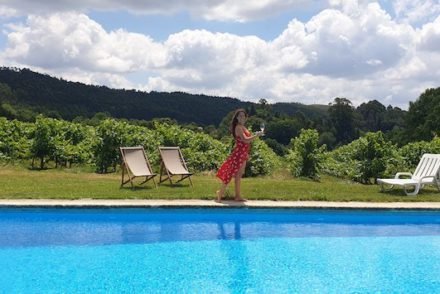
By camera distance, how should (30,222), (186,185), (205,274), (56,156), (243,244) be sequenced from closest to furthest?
(205,274), (243,244), (30,222), (186,185), (56,156)

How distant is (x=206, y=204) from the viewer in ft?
26.6

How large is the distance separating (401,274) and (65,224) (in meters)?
4.72

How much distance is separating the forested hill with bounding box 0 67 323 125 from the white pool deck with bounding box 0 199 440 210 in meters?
44.8

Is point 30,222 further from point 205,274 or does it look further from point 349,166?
point 349,166

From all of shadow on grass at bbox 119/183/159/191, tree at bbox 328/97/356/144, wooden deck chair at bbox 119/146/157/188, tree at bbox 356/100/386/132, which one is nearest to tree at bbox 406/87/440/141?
tree at bbox 328/97/356/144

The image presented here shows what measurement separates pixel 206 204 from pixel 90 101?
202 feet

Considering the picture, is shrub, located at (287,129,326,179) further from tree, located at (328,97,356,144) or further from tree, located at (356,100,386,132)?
tree, located at (356,100,386,132)

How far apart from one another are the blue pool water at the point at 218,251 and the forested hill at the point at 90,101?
45.7 metres

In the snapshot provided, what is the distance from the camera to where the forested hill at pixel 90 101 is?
6012 cm

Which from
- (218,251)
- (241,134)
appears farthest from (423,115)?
(218,251)

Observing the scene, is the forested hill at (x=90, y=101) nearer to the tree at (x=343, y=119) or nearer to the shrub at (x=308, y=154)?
the tree at (x=343, y=119)

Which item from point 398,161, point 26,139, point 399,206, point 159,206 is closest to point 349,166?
point 398,161

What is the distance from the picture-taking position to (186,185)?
34.1ft

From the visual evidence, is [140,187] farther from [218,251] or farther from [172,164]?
[218,251]
